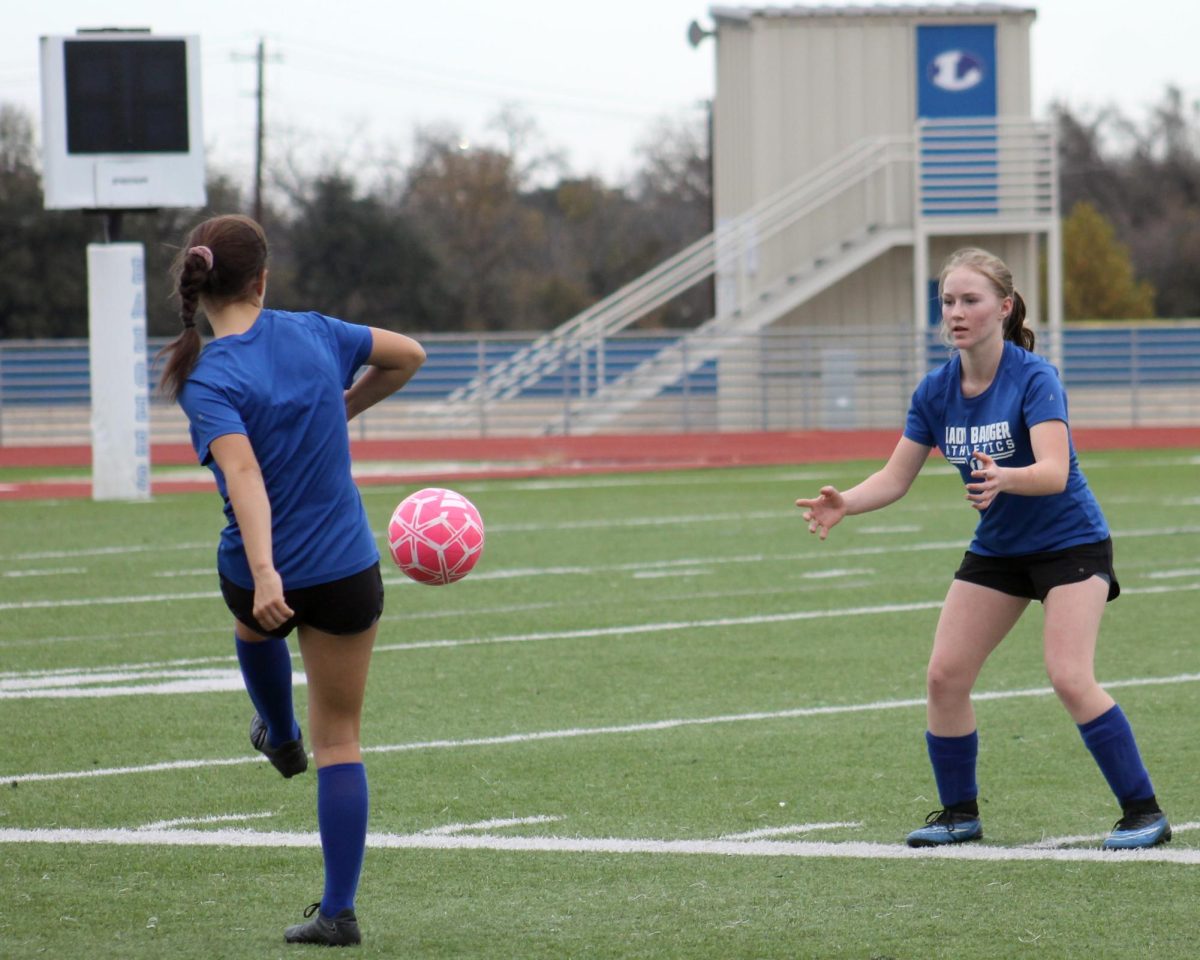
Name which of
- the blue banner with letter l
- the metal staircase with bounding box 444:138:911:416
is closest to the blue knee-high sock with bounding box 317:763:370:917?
the metal staircase with bounding box 444:138:911:416

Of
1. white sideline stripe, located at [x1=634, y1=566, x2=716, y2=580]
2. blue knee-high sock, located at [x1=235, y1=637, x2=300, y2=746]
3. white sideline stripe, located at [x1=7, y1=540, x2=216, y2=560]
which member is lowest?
white sideline stripe, located at [x1=634, y1=566, x2=716, y2=580]

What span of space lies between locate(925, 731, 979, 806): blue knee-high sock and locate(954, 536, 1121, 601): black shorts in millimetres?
467

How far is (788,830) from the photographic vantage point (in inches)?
222

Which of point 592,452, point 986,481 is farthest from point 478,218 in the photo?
point 986,481

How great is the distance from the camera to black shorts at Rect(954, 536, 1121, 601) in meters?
Answer: 5.33

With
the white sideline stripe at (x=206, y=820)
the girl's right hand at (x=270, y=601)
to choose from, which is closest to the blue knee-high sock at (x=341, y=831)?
the girl's right hand at (x=270, y=601)

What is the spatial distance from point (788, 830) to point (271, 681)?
169 centimetres

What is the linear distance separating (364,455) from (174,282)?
2442cm

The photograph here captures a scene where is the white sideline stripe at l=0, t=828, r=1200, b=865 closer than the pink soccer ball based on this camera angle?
Yes

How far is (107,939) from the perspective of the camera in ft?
14.9

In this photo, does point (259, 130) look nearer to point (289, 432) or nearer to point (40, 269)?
point (40, 269)

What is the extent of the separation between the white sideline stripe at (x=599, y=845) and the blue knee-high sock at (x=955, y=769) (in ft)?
0.53

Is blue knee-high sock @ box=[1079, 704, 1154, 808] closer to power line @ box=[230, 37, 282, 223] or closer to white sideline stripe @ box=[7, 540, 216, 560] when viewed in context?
white sideline stripe @ box=[7, 540, 216, 560]

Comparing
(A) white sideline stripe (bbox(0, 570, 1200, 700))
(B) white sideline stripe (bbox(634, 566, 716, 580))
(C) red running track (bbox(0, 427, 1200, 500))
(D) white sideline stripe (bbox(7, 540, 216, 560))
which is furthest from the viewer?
(C) red running track (bbox(0, 427, 1200, 500))
